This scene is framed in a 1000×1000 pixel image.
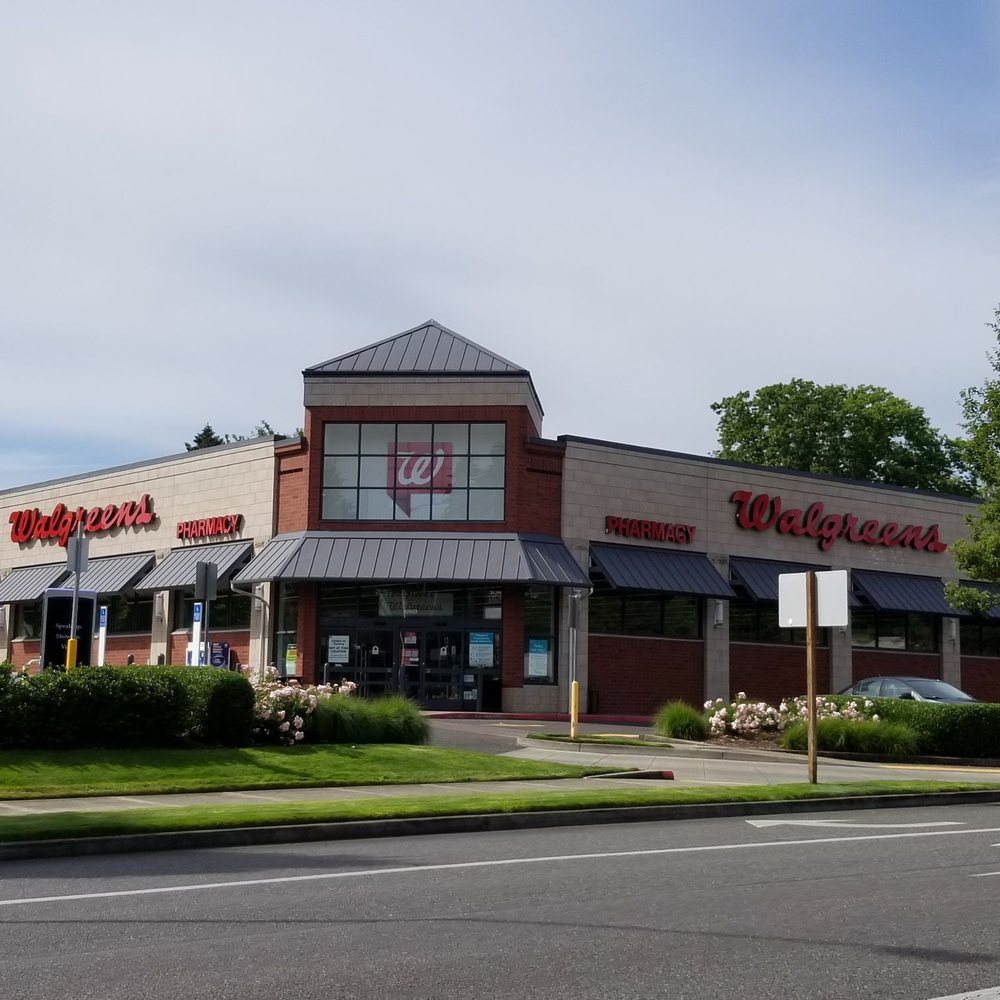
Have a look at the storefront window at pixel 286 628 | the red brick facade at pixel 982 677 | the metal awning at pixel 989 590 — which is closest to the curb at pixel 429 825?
the storefront window at pixel 286 628

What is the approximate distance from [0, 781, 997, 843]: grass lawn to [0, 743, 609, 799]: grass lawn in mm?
2385

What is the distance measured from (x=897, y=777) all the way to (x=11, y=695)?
1309 centimetres

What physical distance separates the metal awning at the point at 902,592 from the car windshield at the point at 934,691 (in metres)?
12.4

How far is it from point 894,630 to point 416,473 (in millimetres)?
16942

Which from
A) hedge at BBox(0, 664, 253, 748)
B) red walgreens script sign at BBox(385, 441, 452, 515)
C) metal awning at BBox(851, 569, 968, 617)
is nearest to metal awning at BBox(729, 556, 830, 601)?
metal awning at BBox(851, 569, 968, 617)

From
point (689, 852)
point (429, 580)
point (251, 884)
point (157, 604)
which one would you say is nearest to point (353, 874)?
point (251, 884)

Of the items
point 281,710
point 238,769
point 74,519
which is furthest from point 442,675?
point 238,769

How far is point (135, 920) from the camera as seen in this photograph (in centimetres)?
793

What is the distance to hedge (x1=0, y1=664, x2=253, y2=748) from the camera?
17.7 m

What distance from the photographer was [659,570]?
38031 mm

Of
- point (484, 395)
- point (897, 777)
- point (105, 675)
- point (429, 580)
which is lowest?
point (897, 777)

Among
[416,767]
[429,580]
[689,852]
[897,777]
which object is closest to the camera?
[689,852]

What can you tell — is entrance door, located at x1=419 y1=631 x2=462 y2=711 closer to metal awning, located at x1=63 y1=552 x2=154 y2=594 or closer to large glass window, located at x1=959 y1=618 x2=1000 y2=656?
metal awning, located at x1=63 y1=552 x2=154 y2=594

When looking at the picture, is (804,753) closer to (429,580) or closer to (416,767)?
(416,767)
